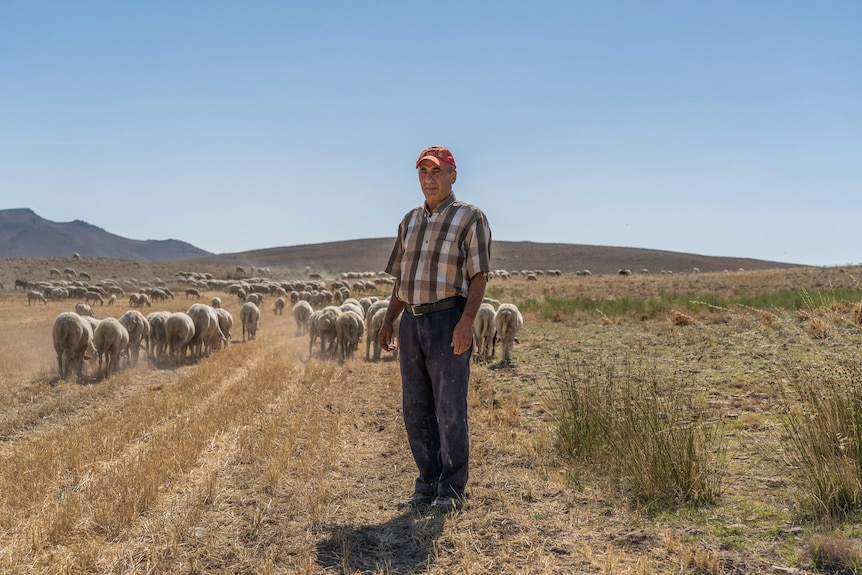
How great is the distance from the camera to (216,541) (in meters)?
4.39

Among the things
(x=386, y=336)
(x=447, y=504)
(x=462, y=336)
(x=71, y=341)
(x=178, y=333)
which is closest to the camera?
(x=462, y=336)

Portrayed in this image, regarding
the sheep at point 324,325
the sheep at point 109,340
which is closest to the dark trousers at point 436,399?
the sheep at point 109,340

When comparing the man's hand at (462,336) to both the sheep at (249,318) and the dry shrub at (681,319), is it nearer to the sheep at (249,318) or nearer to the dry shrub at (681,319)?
the dry shrub at (681,319)

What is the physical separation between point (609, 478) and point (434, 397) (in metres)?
1.73

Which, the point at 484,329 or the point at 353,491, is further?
the point at 484,329

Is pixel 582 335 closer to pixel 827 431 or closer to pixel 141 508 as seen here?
pixel 827 431

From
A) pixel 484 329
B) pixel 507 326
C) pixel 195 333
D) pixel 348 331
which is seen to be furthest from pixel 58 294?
pixel 507 326

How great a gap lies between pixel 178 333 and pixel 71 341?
10.1ft

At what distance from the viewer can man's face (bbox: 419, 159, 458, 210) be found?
5039mm

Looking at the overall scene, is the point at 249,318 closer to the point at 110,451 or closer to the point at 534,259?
the point at 110,451

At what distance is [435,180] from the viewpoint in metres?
5.04

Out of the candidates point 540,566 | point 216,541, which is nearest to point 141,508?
point 216,541

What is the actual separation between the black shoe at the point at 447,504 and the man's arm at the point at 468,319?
119cm

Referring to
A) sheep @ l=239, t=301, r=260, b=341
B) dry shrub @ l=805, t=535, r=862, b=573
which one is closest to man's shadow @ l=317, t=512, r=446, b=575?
dry shrub @ l=805, t=535, r=862, b=573
